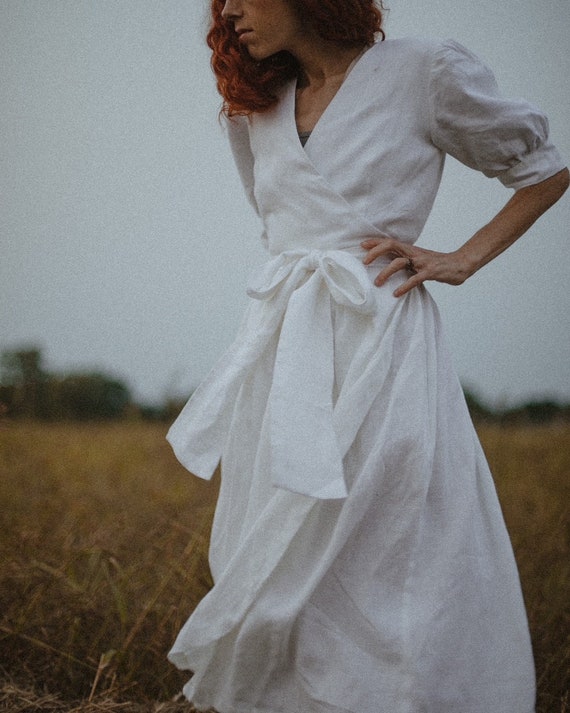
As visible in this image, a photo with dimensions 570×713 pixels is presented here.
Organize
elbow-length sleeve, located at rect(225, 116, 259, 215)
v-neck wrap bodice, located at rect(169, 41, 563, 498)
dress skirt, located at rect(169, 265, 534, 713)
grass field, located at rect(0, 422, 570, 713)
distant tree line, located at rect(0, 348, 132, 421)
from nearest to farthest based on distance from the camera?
dress skirt, located at rect(169, 265, 534, 713)
v-neck wrap bodice, located at rect(169, 41, 563, 498)
elbow-length sleeve, located at rect(225, 116, 259, 215)
grass field, located at rect(0, 422, 570, 713)
distant tree line, located at rect(0, 348, 132, 421)

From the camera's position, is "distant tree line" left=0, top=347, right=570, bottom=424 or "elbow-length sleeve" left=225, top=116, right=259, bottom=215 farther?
"distant tree line" left=0, top=347, right=570, bottom=424

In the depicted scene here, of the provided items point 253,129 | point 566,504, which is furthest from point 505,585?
point 566,504

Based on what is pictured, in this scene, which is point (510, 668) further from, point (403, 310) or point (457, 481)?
point (403, 310)

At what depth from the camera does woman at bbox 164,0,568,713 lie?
1.28 metres

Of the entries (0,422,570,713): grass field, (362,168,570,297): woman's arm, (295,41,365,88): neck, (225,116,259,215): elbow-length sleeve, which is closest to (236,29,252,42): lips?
(295,41,365,88): neck

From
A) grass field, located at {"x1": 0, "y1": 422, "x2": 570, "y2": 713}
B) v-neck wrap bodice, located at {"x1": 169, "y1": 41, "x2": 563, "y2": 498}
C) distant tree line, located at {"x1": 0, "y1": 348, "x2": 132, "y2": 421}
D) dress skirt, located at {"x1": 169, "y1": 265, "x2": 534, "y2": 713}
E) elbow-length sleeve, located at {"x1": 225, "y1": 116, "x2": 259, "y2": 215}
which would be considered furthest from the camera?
distant tree line, located at {"x1": 0, "y1": 348, "x2": 132, "y2": 421}

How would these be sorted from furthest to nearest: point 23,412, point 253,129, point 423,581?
point 23,412 < point 253,129 < point 423,581

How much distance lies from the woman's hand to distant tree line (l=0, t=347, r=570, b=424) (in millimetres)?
1518

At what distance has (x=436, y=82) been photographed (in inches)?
55.7

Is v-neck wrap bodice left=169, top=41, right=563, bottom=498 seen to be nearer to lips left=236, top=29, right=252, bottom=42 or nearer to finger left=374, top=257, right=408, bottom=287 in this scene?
finger left=374, top=257, right=408, bottom=287

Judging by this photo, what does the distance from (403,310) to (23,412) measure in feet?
6.75

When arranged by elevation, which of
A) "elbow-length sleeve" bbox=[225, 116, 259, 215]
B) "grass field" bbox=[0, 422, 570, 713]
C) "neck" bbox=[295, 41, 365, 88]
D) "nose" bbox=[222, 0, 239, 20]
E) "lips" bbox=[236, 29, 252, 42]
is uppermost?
"nose" bbox=[222, 0, 239, 20]

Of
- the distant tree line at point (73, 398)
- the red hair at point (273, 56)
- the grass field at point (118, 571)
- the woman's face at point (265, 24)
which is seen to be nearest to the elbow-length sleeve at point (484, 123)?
the red hair at point (273, 56)

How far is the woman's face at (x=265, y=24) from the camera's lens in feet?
4.90
